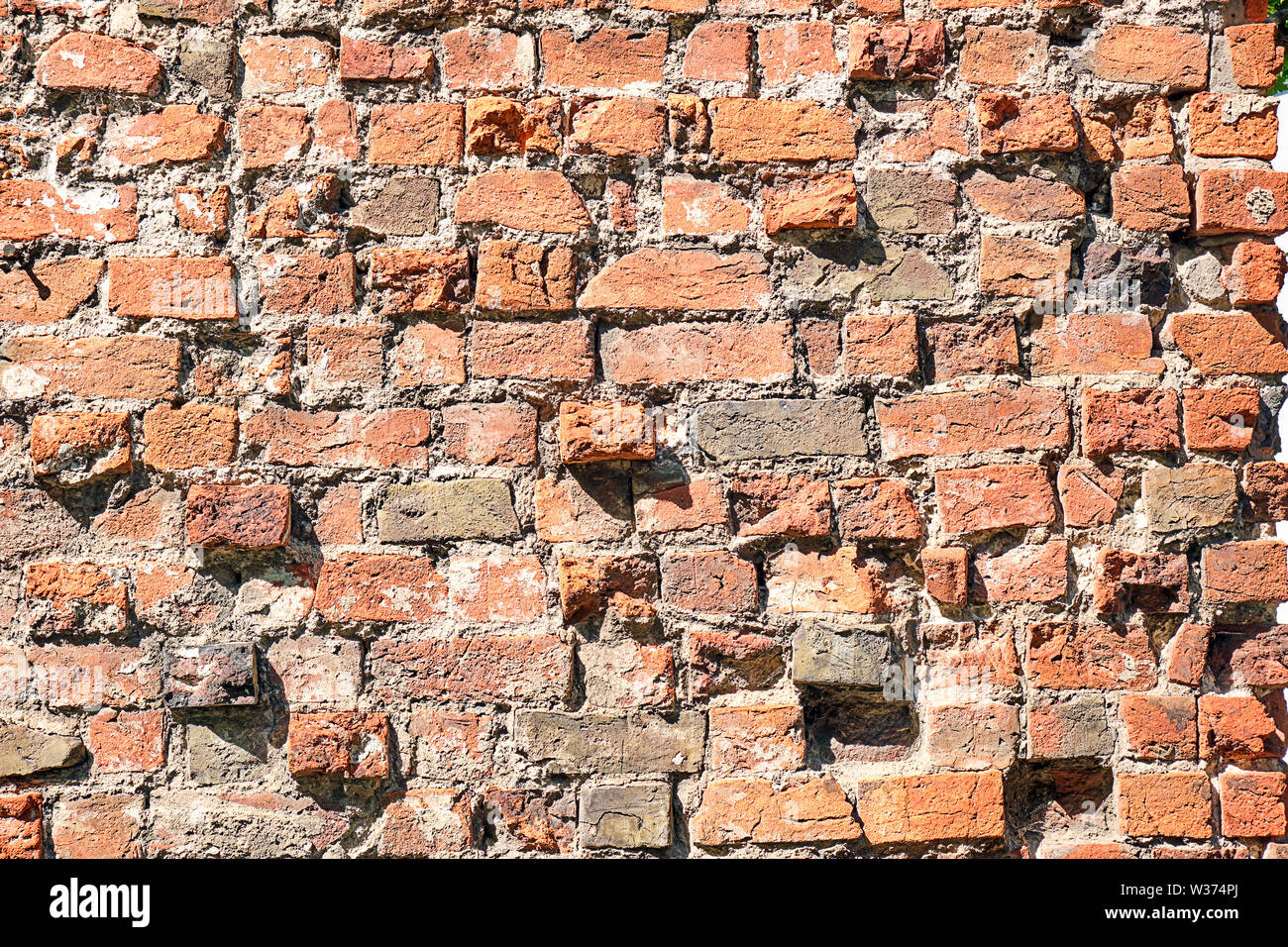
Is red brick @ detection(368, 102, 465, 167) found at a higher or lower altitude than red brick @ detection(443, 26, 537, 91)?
lower

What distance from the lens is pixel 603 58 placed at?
5.41 feet

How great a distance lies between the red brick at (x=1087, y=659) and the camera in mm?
1590

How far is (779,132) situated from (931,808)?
114cm

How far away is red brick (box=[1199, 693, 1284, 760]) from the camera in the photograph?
158 cm

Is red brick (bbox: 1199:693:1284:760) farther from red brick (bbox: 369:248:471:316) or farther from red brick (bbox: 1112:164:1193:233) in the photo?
red brick (bbox: 369:248:471:316)

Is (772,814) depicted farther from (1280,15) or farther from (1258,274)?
(1280,15)

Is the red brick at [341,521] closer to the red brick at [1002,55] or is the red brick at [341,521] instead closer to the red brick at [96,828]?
the red brick at [96,828]

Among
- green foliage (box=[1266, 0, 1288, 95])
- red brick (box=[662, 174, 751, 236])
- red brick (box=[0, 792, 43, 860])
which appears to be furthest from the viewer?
green foliage (box=[1266, 0, 1288, 95])

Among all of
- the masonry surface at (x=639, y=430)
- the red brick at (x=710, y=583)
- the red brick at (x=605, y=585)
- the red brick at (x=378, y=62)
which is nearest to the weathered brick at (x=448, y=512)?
the masonry surface at (x=639, y=430)

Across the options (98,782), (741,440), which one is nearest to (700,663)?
(741,440)

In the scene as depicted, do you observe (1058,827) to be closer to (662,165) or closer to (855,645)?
(855,645)

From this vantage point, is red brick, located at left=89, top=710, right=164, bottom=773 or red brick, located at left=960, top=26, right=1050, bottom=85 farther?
red brick, located at left=960, top=26, right=1050, bottom=85

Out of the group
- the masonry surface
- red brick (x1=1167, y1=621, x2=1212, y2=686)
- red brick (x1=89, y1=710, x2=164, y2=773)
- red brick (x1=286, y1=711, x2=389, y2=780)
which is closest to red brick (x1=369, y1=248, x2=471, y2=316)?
the masonry surface

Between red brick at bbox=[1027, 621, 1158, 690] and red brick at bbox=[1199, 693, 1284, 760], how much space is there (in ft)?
0.34
